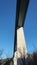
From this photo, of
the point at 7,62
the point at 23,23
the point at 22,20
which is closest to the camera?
the point at 22,20

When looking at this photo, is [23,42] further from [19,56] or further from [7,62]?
[7,62]

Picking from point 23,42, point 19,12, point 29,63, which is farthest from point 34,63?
point 19,12

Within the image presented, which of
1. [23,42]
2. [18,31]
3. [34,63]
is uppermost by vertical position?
[18,31]

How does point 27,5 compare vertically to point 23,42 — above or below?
above

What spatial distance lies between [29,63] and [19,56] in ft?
4.13

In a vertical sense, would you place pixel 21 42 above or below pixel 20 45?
above

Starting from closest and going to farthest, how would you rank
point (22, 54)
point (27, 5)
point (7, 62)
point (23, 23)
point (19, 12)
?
point (27, 5) → point (19, 12) → point (23, 23) → point (22, 54) → point (7, 62)

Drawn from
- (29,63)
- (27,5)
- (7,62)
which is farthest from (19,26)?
(7,62)

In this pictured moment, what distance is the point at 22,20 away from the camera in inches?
604

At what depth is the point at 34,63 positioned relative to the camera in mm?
17688

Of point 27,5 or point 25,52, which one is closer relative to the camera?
point 27,5

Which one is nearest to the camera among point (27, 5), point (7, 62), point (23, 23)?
point (27, 5)

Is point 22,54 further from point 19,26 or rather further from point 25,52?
point 19,26

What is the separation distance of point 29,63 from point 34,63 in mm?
564
